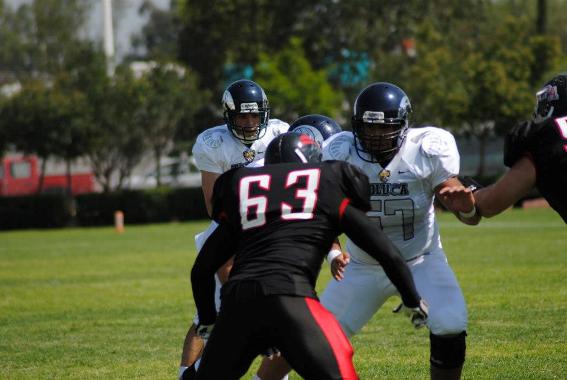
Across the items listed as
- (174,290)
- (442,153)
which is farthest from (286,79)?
(442,153)

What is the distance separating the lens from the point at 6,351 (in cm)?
932

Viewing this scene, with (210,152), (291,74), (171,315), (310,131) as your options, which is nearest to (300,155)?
(210,152)

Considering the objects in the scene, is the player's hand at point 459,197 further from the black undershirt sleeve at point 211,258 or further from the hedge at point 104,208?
the hedge at point 104,208

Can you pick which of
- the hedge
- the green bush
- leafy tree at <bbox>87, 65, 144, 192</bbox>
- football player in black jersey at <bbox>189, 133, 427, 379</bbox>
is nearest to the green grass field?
football player in black jersey at <bbox>189, 133, 427, 379</bbox>

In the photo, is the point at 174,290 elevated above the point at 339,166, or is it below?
below

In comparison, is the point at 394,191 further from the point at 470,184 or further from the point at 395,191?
the point at 470,184

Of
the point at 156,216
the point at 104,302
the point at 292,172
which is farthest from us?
the point at 156,216

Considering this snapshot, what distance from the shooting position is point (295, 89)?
4009 cm

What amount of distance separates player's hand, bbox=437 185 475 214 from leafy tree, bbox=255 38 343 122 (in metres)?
33.5

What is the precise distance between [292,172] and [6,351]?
548cm

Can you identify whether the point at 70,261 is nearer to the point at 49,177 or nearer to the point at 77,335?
the point at 77,335

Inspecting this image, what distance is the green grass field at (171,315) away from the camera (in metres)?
8.04

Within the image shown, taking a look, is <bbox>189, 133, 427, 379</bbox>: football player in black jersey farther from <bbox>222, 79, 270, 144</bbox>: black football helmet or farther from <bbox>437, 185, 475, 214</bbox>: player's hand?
<bbox>222, 79, 270, 144</bbox>: black football helmet

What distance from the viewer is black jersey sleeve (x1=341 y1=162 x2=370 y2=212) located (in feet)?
15.9
